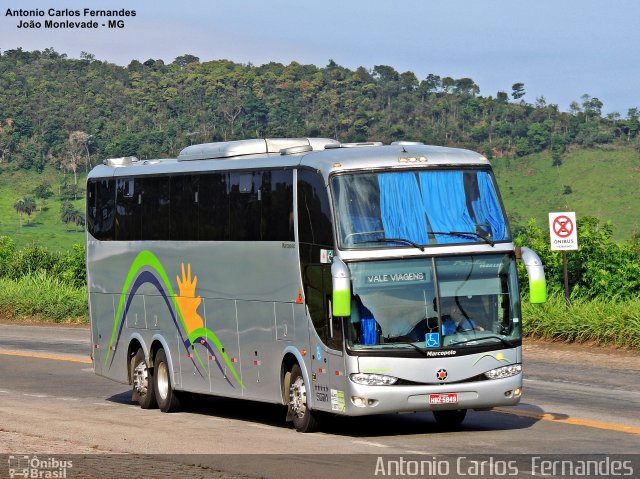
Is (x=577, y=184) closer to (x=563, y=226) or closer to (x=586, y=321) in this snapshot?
(x=563, y=226)

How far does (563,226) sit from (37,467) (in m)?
19.6

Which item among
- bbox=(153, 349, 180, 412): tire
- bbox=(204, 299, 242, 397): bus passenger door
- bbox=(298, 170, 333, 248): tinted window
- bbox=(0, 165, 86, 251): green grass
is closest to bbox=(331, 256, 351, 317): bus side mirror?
bbox=(298, 170, 333, 248): tinted window

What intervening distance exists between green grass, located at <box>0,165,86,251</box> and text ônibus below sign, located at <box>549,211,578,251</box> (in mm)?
78447

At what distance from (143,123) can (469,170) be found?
132818 mm

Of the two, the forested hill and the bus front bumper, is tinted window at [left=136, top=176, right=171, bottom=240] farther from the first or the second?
the forested hill

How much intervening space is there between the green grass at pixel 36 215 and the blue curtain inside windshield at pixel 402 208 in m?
91.5

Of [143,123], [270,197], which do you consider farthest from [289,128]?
[270,197]

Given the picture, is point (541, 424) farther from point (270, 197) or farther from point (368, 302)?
point (270, 197)

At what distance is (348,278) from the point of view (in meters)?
15.8

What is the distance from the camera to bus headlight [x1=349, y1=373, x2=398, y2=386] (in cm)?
1603

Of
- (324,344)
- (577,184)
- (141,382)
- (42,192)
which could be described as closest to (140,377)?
(141,382)

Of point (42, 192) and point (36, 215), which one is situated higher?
point (42, 192)

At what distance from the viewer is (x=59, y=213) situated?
130375 mm

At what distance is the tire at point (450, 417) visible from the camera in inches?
695
